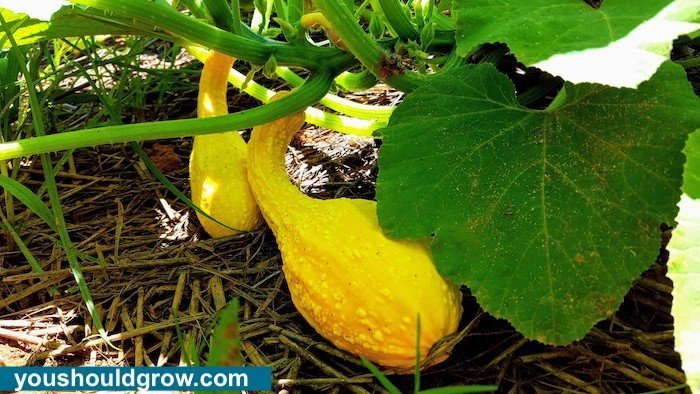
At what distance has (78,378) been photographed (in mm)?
1299

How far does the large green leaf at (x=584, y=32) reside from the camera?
100cm

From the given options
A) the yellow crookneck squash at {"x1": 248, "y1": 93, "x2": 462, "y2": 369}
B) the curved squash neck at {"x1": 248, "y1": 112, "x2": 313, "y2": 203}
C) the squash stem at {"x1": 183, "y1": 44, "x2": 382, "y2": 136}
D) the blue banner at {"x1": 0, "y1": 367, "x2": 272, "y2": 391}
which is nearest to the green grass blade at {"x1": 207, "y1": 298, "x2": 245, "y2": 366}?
the blue banner at {"x1": 0, "y1": 367, "x2": 272, "y2": 391}

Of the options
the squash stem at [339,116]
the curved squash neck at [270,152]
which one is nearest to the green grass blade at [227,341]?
the curved squash neck at [270,152]

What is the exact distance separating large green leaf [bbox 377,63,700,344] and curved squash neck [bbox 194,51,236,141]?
23.4 inches

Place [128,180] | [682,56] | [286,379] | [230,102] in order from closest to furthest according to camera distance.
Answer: [286,379] → [682,56] → [128,180] → [230,102]

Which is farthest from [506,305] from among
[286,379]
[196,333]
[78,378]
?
[78,378]

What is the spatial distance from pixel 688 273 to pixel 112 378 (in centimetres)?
98

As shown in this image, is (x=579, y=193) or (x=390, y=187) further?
(x=390, y=187)

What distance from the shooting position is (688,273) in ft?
3.35

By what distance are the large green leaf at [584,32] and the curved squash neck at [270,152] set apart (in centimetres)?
Result: 49

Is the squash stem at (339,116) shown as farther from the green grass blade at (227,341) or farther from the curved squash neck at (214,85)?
the green grass blade at (227,341)

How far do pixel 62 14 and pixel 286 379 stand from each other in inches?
35.0

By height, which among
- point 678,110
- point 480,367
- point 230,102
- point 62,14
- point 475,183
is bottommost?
point 480,367

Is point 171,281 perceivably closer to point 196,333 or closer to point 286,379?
point 196,333
